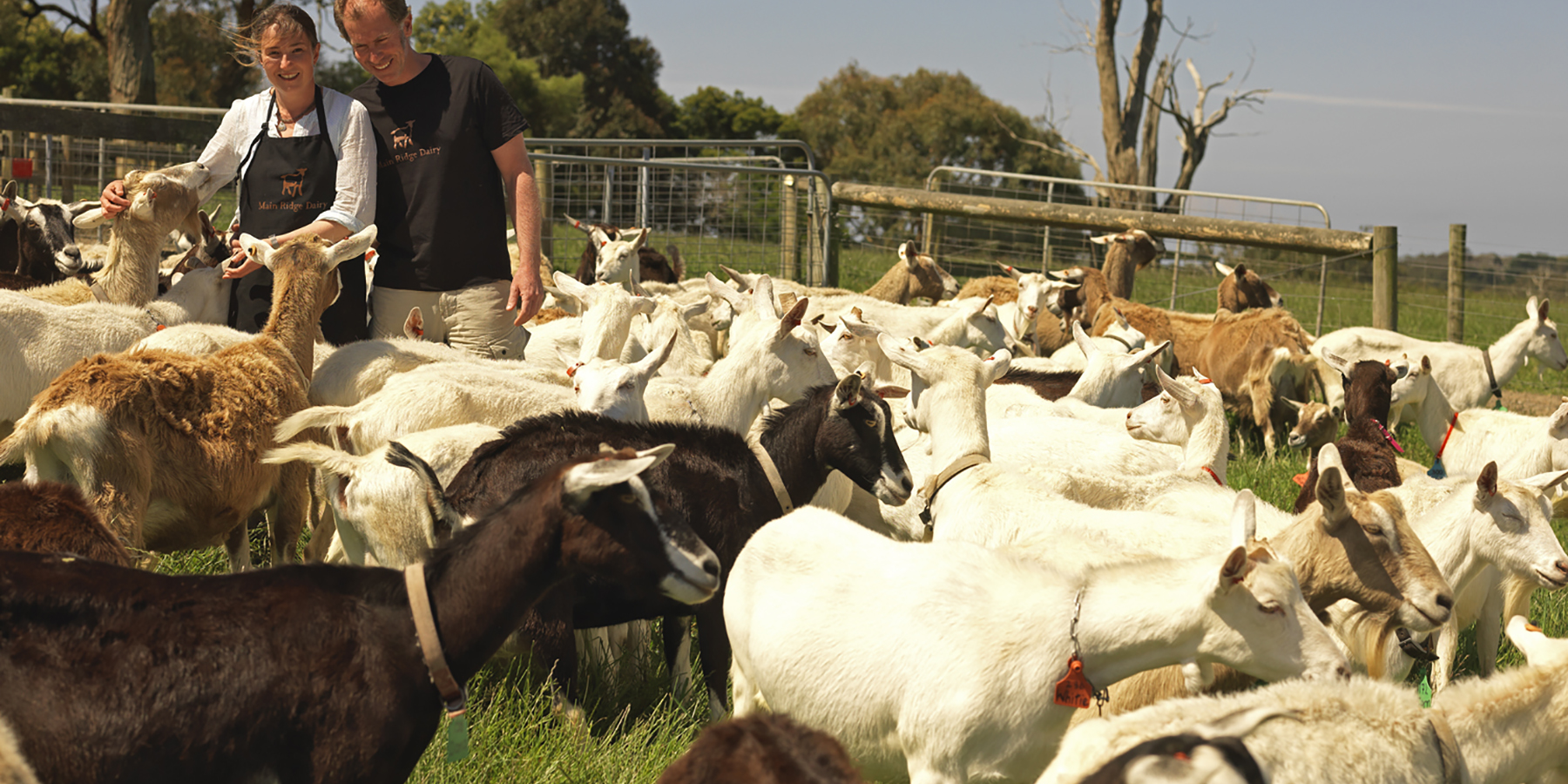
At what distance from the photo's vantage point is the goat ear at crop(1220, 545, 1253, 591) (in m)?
2.96

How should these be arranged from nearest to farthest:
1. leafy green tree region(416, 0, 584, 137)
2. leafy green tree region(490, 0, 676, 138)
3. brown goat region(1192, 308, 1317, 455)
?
brown goat region(1192, 308, 1317, 455)
leafy green tree region(416, 0, 584, 137)
leafy green tree region(490, 0, 676, 138)

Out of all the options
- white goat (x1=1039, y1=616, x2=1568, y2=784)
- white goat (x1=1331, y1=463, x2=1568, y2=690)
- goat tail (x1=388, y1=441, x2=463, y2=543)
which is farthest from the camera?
white goat (x1=1331, y1=463, x2=1568, y2=690)

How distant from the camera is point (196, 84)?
40.0 meters

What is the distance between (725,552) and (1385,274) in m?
9.73

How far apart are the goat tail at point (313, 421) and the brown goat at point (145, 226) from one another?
1.84 m

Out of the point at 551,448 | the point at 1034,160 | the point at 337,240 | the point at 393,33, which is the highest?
the point at 1034,160

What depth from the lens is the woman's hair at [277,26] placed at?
16.8 ft

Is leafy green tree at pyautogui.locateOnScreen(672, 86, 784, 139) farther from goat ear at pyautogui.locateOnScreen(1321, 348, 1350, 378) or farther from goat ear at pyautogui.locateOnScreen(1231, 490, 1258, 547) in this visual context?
goat ear at pyautogui.locateOnScreen(1231, 490, 1258, 547)

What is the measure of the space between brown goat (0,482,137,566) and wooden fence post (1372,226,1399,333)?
11.3m

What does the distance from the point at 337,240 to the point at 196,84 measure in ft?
131

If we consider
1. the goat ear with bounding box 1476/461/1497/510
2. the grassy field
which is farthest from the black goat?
the goat ear with bounding box 1476/461/1497/510

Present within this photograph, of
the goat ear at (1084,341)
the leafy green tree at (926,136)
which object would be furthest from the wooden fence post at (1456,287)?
the leafy green tree at (926,136)

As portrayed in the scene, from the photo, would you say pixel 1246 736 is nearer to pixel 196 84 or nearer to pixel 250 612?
pixel 250 612

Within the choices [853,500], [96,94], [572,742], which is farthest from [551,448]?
[96,94]
